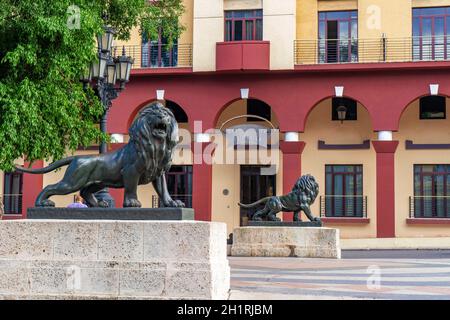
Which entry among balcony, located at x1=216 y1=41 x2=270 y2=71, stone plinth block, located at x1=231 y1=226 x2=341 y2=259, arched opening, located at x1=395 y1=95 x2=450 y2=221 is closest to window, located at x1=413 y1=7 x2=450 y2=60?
arched opening, located at x1=395 y1=95 x2=450 y2=221

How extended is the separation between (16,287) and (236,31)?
67.7ft

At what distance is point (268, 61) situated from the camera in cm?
2533

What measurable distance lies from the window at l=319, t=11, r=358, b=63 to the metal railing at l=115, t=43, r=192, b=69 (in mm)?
5375

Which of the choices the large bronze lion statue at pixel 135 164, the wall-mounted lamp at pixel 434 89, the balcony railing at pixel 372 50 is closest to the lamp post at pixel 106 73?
the large bronze lion statue at pixel 135 164

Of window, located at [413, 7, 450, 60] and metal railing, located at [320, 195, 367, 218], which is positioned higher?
window, located at [413, 7, 450, 60]

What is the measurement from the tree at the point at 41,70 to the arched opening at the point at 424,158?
562 inches

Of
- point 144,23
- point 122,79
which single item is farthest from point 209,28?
point 122,79

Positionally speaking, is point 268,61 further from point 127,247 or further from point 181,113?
point 127,247

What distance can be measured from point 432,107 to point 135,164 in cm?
2174

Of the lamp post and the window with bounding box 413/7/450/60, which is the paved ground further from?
the window with bounding box 413/7/450/60

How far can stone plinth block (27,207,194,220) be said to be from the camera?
6867 millimetres

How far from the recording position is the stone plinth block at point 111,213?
687 centimetres

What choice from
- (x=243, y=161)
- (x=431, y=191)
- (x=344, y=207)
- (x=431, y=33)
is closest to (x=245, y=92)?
(x=243, y=161)

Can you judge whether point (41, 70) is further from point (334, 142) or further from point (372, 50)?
point (334, 142)
